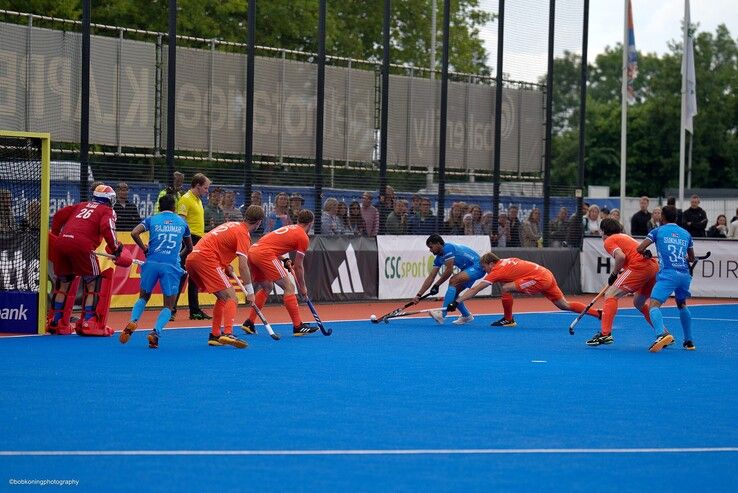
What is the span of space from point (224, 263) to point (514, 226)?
14.2 m

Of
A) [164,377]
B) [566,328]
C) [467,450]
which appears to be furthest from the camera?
[566,328]

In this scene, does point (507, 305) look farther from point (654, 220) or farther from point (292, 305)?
point (654, 220)

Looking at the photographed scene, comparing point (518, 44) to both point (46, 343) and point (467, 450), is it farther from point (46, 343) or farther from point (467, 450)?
point (467, 450)

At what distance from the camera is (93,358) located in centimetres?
1441

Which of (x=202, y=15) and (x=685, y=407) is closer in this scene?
(x=685, y=407)

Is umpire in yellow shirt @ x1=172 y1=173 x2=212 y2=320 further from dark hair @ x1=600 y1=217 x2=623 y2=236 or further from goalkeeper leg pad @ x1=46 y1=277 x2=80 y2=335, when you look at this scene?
dark hair @ x1=600 y1=217 x2=623 y2=236

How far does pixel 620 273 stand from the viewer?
17.3 metres

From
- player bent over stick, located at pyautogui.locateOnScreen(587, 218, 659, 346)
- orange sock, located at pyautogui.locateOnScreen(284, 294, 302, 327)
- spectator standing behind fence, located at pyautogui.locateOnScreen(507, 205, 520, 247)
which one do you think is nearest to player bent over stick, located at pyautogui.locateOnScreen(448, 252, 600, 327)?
player bent over stick, located at pyautogui.locateOnScreen(587, 218, 659, 346)

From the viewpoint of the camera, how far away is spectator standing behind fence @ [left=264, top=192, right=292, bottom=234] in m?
23.1

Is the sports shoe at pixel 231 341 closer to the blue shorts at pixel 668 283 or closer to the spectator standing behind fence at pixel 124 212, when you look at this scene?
the blue shorts at pixel 668 283

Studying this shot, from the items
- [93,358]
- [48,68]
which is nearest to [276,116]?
[48,68]

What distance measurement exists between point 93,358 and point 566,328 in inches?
333

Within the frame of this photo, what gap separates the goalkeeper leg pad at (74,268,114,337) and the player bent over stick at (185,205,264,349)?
1907mm

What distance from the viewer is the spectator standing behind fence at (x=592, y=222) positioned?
3169 centimetres
